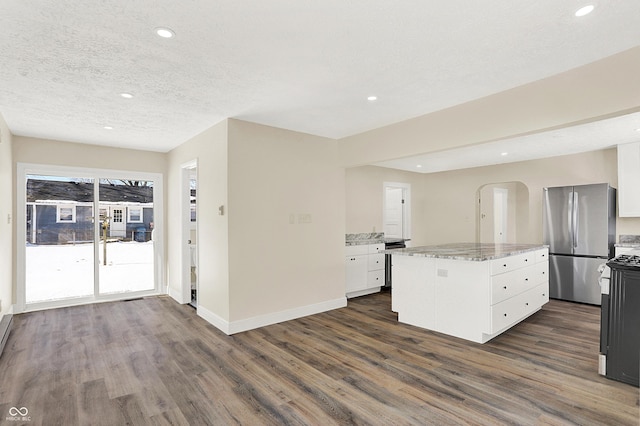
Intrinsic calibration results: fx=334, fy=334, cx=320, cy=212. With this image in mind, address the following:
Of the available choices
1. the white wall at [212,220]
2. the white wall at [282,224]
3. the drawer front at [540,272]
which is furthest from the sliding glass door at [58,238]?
the drawer front at [540,272]

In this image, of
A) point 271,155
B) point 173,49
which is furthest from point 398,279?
point 173,49

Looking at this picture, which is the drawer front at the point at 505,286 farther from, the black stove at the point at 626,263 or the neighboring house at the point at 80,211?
the neighboring house at the point at 80,211

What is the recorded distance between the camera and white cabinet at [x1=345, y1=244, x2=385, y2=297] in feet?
18.3

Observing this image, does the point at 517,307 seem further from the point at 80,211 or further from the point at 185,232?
the point at 80,211

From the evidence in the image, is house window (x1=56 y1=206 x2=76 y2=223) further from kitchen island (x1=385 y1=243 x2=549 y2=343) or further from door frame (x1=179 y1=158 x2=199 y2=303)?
kitchen island (x1=385 y1=243 x2=549 y2=343)

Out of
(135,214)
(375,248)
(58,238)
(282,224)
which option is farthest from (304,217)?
(58,238)

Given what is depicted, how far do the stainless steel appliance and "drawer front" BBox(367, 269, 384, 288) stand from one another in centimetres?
337

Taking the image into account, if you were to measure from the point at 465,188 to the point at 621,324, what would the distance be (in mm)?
4765

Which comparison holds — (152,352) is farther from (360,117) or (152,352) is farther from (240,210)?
(360,117)

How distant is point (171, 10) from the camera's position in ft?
6.27

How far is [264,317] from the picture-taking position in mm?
4172

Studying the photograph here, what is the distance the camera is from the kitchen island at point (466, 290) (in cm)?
347

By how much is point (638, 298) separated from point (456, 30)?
254 centimetres

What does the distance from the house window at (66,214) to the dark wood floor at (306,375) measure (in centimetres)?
154
